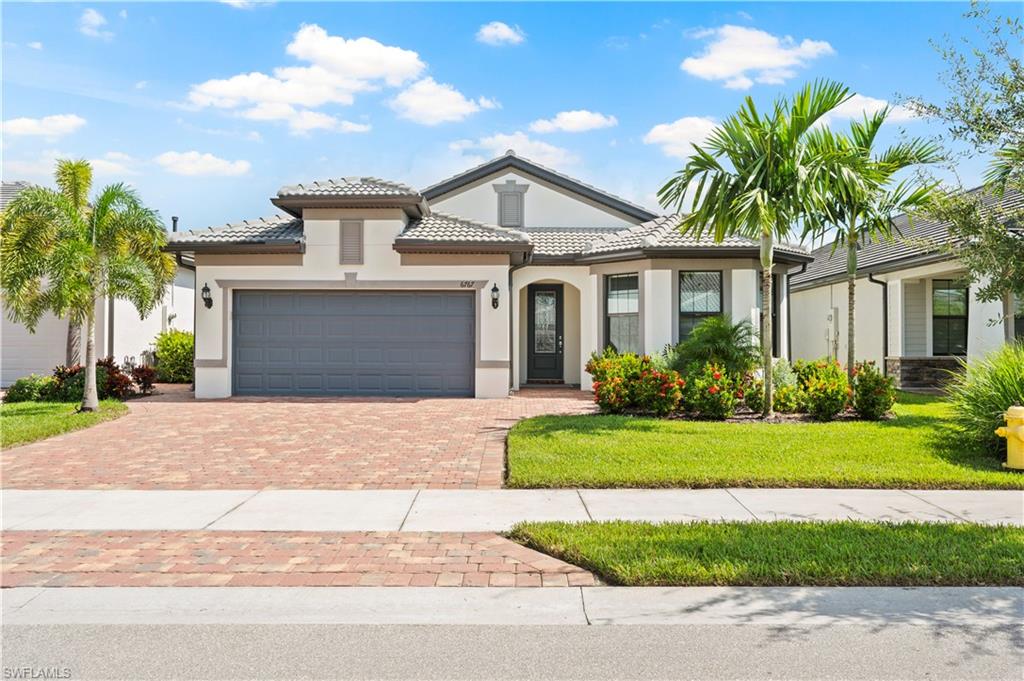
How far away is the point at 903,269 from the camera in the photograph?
57.9 ft

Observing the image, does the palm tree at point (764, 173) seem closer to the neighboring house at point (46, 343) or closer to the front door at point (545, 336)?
the front door at point (545, 336)

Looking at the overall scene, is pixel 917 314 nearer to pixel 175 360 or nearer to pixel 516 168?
pixel 516 168

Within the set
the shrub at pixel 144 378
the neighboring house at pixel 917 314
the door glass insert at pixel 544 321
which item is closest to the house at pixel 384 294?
the shrub at pixel 144 378

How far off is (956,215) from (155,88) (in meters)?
12.7

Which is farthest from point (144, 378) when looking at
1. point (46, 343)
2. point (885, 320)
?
point (885, 320)

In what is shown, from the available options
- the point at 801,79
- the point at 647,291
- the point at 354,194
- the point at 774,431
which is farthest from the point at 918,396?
the point at 354,194

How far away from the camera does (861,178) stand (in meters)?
11.5

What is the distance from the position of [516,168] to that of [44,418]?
13.3 m

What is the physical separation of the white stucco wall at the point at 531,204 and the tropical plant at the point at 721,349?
26.8 ft

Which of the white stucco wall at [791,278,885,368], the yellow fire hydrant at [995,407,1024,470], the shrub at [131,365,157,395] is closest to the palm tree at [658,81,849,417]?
the yellow fire hydrant at [995,407,1024,470]

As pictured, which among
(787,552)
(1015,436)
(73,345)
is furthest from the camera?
(73,345)

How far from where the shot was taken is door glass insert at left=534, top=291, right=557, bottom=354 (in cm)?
1891

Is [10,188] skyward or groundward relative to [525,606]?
skyward

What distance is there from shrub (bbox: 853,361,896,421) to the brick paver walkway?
8578 mm
